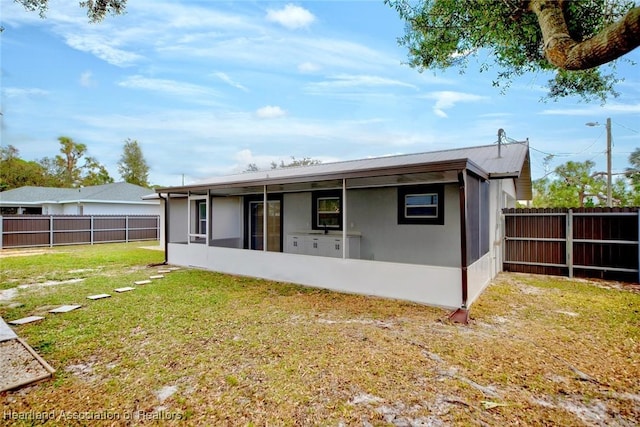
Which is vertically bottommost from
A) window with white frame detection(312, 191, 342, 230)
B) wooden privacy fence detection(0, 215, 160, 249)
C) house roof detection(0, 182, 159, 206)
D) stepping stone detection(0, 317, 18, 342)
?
stepping stone detection(0, 317, 18, 342)

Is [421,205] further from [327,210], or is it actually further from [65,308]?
[65,308]

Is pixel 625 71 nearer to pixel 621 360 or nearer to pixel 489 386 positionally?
pixel 621 360

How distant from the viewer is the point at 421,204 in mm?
8141

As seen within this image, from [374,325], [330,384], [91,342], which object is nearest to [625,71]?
[374,325]

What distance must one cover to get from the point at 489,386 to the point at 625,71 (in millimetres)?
6854

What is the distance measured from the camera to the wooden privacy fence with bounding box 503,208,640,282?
25.0ft

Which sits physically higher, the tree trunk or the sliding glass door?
the tree trunk

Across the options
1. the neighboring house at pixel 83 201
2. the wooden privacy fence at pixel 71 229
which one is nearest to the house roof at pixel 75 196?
the neighboring house at pixel 83 201

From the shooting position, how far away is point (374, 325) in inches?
186

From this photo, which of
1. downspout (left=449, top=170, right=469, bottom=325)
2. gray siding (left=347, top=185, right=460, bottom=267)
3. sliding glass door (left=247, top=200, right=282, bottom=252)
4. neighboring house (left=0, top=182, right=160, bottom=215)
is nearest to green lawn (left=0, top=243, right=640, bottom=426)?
downspout (left=449, top=170, right=469, bottom=325)

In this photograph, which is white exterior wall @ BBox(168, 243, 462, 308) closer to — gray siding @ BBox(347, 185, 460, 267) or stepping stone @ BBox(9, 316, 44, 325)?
gray siding @ BBox(347, 185, 460, 267)

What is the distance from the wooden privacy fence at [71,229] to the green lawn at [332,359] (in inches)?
430

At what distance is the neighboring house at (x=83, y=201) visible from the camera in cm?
2038

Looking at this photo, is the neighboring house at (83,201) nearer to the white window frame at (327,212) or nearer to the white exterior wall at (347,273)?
the white exterior wall at (347,273)
